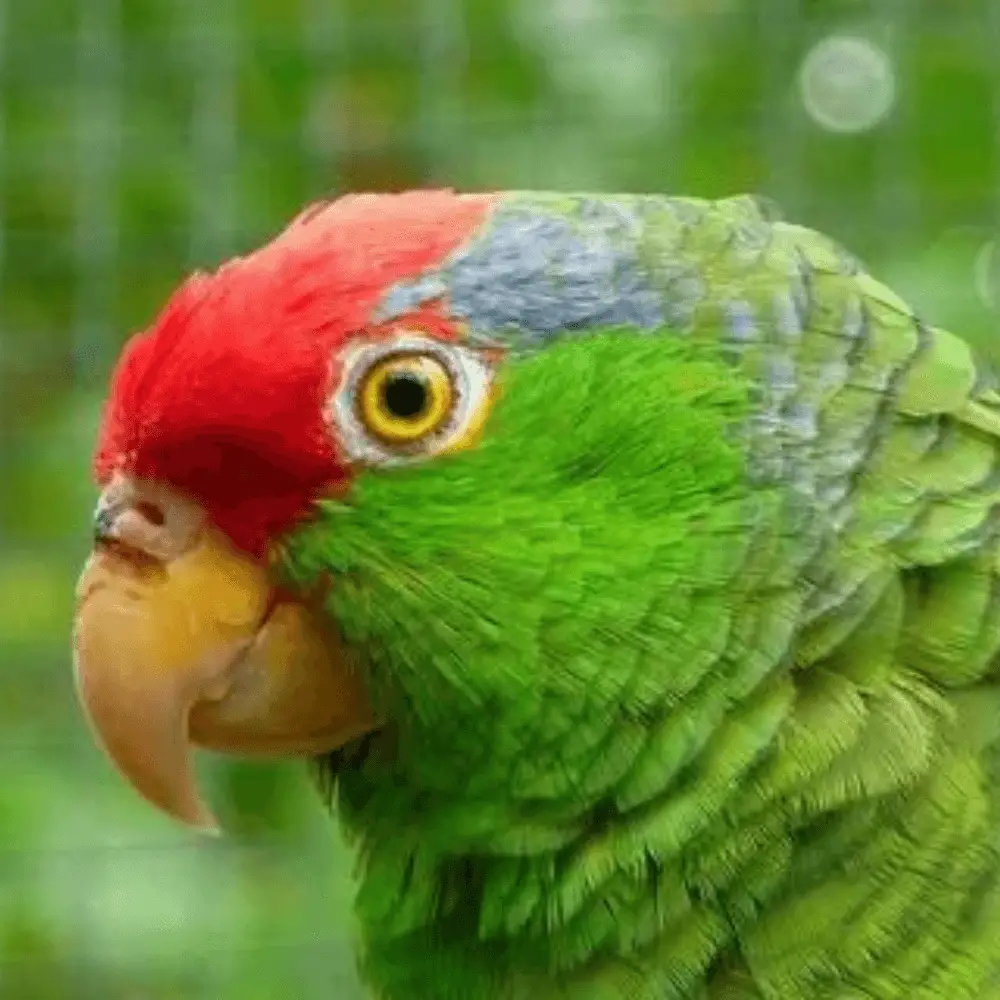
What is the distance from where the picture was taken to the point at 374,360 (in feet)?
3.16

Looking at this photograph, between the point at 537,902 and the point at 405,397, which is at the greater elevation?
Answer: the point at 405,397

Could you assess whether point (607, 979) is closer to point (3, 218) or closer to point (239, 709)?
point (239, 709)

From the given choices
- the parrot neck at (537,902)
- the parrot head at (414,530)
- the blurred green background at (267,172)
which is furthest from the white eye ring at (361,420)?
the blurred green background at (267,172)

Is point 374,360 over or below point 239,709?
over

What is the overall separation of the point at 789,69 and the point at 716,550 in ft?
3.18

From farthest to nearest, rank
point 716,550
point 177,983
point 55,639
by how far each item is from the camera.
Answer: point 55,639 < point 177,983 < point 716,550

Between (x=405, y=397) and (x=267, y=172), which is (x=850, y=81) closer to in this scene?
(x=267, y=172)

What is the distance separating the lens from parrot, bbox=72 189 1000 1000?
0.95 meters

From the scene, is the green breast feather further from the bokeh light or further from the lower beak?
the bokeh light

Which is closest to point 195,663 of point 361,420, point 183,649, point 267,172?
point 183,649

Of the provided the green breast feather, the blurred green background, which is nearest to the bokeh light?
the blurred green background

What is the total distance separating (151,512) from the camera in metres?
0.98

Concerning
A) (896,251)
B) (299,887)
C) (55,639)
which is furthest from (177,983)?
(896,251)

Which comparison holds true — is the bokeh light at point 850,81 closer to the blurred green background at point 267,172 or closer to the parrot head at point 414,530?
the blurred green background at point 267,172
